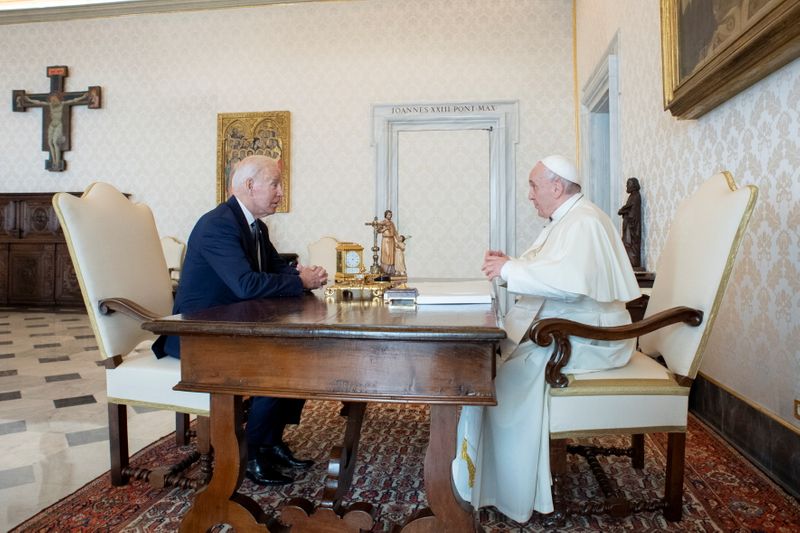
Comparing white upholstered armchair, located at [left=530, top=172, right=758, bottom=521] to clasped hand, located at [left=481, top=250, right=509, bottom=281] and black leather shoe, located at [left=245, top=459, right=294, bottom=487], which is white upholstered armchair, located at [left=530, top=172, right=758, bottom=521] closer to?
clasped hand, located at [left=481, top=250, right=509, bottom=281]

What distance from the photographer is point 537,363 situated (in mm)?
2008


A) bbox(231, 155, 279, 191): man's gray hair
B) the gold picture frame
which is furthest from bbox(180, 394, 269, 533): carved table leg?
the gold picture frame

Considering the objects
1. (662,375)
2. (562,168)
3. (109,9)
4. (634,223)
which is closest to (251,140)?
(109,9)

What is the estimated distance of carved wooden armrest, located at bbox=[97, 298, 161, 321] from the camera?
2204 mm

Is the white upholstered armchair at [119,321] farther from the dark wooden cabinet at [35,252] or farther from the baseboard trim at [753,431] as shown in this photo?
the dark wooden cabinet at [35,252]

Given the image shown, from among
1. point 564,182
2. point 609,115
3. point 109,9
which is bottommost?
point 564,182

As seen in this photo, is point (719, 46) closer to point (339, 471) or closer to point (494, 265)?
point (494, 265)

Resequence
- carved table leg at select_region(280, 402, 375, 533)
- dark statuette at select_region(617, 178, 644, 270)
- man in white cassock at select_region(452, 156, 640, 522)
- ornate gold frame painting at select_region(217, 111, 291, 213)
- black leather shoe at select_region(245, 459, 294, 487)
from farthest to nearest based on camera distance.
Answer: ornate gold frame painting at select_region(217, 111, 291, 213) → dark statuette at select_region(617, 178, 644, 270) → black leather shoe at select_region(245, 459, 294, 487) → man in white cassock at select_region(452, 156, 640, 522) → carved table leg at select_region(280, 402, 375, 533)

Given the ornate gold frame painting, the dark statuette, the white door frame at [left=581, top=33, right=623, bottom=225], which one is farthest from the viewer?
the ornate gold frame painting

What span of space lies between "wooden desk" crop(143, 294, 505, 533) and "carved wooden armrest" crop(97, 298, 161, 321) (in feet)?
2.07

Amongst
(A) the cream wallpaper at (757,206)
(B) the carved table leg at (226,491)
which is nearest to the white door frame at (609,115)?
(A) the cream wallpaper at (757,206)

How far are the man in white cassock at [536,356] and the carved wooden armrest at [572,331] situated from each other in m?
0.07

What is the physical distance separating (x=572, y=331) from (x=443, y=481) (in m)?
0.71

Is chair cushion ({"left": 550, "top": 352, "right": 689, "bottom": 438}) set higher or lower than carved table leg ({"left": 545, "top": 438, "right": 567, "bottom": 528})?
higher
